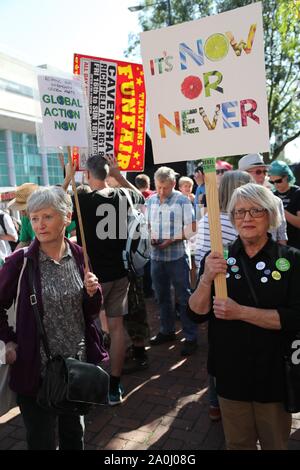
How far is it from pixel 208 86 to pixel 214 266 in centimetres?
87

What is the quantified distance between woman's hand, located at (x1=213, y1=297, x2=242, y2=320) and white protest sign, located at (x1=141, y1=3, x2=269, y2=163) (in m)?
0.72

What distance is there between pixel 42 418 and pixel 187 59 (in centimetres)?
201

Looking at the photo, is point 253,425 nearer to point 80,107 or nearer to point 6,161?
point 80,107

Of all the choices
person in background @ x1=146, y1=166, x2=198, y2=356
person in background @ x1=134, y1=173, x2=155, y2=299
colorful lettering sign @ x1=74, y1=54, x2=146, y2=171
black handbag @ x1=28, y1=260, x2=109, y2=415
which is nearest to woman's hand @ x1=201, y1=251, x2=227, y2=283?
black handbag @ x1=28, y1=260, x2=109, y2=415

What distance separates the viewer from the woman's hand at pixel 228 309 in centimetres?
191

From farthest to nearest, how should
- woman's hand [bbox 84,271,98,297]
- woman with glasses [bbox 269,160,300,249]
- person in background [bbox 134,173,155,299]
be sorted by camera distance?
person in background [bbox 134,173,155,299] → woman with glasses [bbox 269,160,300,249] → woman's hand [bbox 84,271,98,297]

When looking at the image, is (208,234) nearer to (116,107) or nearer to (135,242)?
(135,242)

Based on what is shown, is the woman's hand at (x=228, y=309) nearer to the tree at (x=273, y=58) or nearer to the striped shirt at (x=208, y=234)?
the striped shirt at (x=208, y=234)

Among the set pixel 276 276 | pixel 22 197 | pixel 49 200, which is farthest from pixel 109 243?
pixel 276 276

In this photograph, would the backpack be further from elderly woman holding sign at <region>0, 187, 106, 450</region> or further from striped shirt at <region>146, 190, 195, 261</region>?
elderly woman holding sign at <region>0, 187, 106, 450</region>

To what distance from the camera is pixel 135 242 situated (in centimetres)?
359

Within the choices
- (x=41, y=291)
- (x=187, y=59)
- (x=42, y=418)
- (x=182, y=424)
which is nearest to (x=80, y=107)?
(x=187, y=59)

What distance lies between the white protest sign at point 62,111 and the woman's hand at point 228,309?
1.46m

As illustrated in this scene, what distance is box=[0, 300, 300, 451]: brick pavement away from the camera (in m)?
2.85
